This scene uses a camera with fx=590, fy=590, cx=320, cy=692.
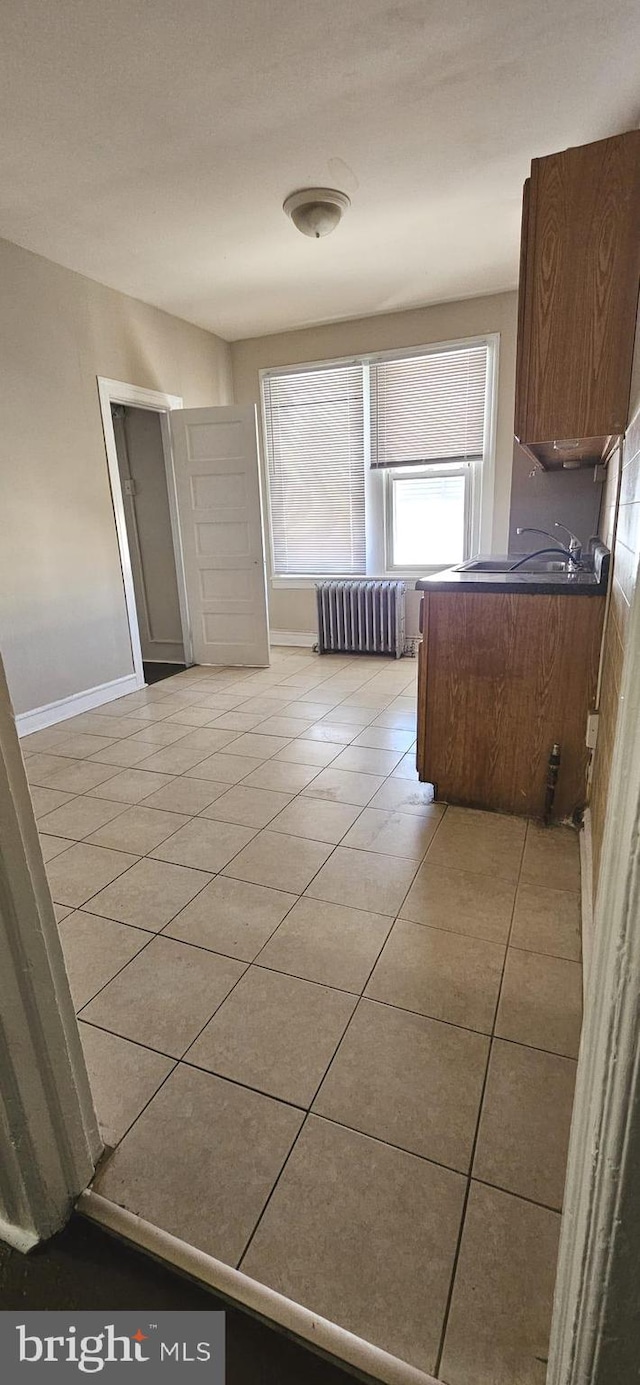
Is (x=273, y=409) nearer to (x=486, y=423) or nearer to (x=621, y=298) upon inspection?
(x=486, y=423)

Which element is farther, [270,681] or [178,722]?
[270,681]

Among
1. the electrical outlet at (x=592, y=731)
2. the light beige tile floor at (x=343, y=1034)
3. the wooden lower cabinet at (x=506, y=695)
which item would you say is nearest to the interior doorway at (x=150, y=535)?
the light beige tile floor at (x=343, y=1034)

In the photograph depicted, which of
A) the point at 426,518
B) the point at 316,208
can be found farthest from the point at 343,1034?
the point at 426,518

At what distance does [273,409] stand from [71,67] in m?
3.19

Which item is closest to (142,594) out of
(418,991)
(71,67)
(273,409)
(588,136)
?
(273,409)

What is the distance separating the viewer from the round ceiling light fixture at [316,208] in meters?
2.72

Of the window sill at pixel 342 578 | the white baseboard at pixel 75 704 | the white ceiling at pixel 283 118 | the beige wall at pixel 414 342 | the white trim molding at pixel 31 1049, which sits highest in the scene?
the white ceiling at pixel 283 118

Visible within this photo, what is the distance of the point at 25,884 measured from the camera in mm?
870

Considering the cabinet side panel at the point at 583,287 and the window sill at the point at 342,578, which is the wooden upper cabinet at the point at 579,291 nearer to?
the cabinet side panel at the point at 583,287

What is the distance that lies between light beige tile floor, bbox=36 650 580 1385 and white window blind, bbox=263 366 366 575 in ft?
9.71

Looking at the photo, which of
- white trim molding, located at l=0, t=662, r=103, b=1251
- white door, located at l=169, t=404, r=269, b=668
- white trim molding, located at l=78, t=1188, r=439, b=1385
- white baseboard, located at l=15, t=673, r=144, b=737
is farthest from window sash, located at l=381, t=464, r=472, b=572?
white trim molding, located at l=78, t=1188, r=439, b=1385

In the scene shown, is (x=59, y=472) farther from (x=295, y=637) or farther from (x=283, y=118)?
(x=295, y=637)

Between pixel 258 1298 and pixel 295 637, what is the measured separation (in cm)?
487

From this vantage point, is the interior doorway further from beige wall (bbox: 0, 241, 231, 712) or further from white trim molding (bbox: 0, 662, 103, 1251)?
white trim molding (bbox: 0, 662, 103, 1251)
